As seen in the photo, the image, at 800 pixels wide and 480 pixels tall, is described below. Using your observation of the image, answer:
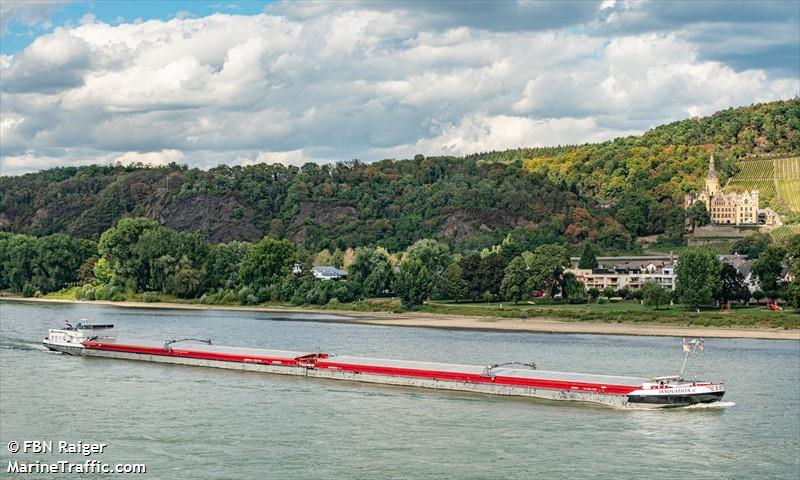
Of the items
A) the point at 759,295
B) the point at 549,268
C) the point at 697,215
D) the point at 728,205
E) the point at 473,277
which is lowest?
the point at 759,295

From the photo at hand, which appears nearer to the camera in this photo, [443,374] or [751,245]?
[443,374]

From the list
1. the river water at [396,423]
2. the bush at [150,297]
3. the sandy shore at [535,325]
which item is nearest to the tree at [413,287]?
the sandy shore at [535,325]

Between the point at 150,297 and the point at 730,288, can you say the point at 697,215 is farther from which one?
the point at 150,297

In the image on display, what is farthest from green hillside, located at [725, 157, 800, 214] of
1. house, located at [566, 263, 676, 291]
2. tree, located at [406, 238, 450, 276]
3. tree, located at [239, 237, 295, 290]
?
tree, located at [239, 237, 295, 290]

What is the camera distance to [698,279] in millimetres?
101125

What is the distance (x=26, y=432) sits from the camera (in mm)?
45156

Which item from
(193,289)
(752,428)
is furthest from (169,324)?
(752,428)

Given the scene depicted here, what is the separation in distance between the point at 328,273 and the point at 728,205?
7741cm

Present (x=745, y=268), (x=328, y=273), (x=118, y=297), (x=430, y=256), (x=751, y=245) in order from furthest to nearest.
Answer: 1. (x=328, y=273)
2. (x=751, y=245)
3. (x=118, y=297)
4. (x=430, y=256)
5. (x=745, y=268)

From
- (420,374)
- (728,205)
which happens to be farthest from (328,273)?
(420,374)

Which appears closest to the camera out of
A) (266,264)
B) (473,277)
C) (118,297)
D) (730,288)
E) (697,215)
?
(730,288)

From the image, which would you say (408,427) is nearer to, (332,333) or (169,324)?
(332,333)

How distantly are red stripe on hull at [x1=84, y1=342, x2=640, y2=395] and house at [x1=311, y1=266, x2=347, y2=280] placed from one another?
7063cm

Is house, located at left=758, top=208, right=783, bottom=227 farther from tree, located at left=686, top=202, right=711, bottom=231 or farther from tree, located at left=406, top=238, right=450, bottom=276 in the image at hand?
tree, located at left=406, top=238, right=450, bottom=276
